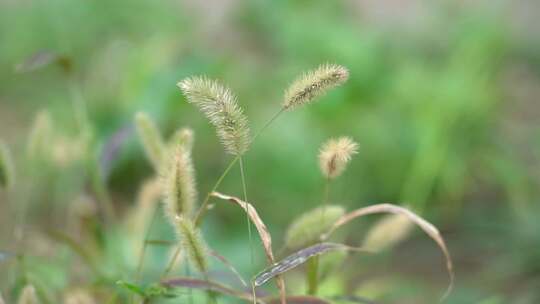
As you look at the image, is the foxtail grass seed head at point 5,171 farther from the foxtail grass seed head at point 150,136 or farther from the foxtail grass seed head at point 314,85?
the foxtail grass seed head at point 314,85

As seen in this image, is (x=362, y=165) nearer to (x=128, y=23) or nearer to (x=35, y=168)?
(x=128, y=23)

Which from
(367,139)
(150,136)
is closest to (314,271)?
(150,136)

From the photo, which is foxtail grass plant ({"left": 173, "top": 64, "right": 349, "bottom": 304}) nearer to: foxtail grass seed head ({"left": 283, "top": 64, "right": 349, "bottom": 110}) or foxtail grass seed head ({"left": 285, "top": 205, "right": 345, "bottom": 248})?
foxtail grass seed head ({"left": 283, "top": 64, "right": 349, "bottom": 110})

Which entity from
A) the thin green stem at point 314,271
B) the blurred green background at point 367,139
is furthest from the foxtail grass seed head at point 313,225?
the blurred green background at point 367,139

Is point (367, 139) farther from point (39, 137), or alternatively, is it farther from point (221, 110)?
point (221, 110)

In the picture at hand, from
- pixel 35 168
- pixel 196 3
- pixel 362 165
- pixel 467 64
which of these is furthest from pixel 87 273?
pixel 196 3
